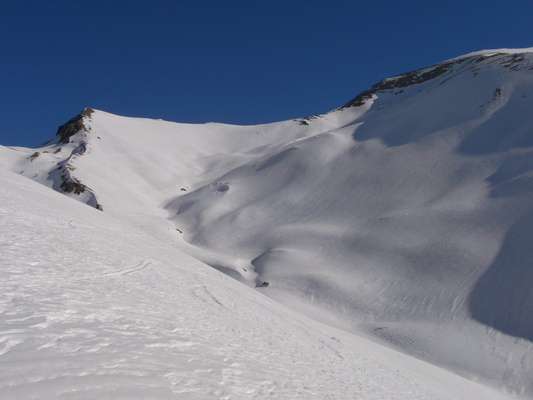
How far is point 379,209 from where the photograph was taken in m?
34.4

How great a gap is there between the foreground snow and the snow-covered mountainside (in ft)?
14.4

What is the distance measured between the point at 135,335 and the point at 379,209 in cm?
3024

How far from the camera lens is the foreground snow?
4539mm

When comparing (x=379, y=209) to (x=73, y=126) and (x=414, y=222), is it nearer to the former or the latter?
(x=414, y=222)

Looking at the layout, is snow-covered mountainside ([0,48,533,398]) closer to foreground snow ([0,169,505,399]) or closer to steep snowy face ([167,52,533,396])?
steep snowy face ([167,52,533,396])

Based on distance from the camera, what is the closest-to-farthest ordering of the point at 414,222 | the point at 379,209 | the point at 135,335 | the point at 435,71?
the point at 135,335 → the point at 414,222 → the point at 379,209 → the point at 435,71

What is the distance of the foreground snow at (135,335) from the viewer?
4.54 m

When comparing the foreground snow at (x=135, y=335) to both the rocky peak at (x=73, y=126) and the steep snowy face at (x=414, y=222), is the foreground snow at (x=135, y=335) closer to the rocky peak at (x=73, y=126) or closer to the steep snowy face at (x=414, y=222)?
the steep snowy face at (x=414, y=222)

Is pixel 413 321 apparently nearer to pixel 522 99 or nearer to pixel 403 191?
pixel 403 191

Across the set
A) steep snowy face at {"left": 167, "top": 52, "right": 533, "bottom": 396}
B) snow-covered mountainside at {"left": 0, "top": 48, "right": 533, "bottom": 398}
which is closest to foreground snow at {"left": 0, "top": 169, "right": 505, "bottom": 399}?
snow-covered mountainside at {"left": 0, "top": 48, "right": 533, "bottom": 398}

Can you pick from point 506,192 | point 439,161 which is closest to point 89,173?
point 439,161

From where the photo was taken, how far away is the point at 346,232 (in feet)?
106

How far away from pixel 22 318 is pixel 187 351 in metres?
2.15

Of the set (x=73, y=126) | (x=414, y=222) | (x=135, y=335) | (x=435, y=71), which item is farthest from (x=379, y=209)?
(x=435, y=71)
